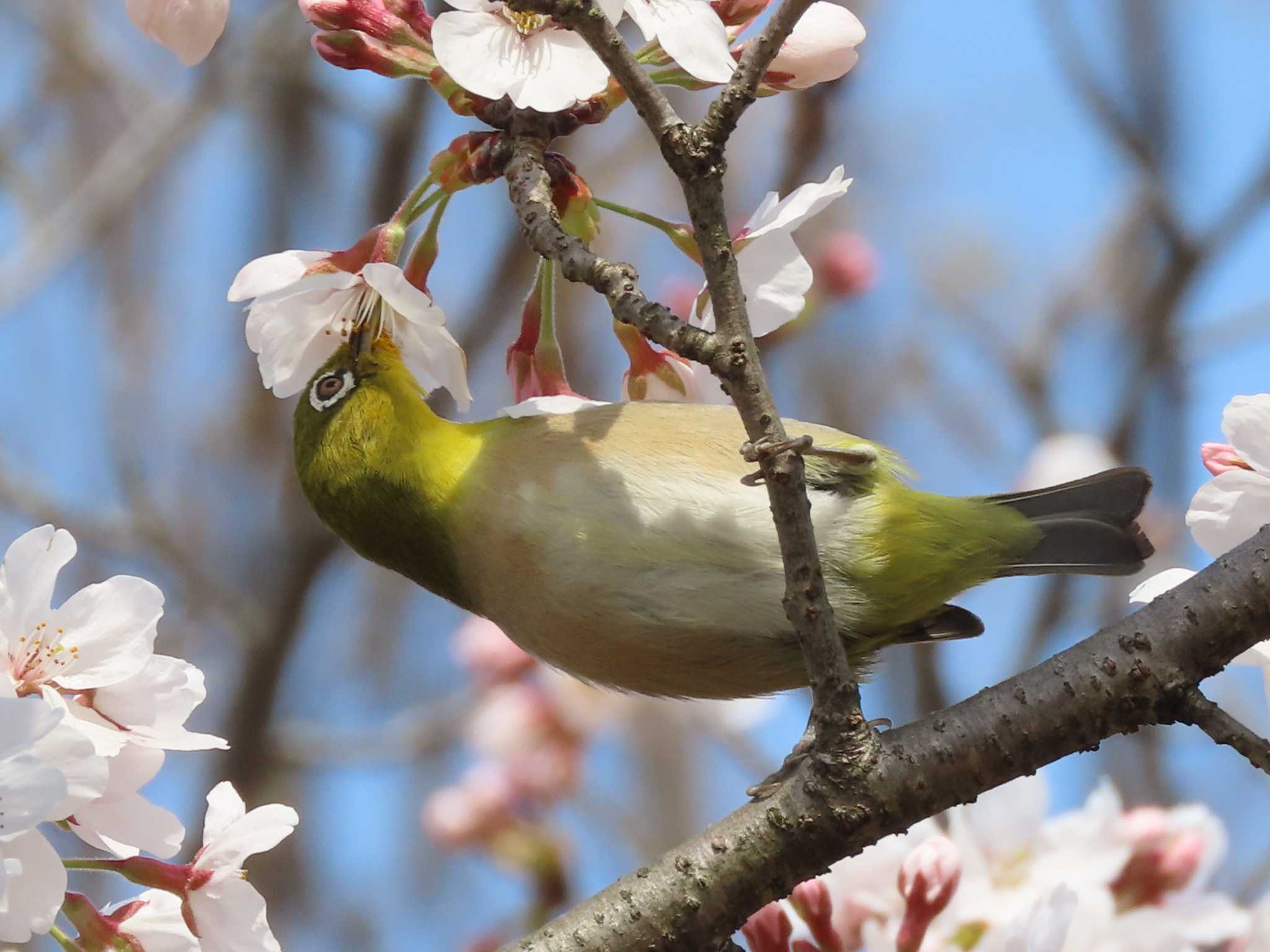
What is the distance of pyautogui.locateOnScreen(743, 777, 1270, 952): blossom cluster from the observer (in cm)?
216

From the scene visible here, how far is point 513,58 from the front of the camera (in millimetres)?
1635

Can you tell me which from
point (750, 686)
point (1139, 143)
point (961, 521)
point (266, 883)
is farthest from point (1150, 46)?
point (266, 883)

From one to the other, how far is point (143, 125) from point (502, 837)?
9.64 ft

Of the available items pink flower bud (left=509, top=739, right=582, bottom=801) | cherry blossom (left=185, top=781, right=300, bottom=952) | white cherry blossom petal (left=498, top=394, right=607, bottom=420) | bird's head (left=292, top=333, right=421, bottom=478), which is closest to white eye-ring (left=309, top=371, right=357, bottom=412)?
bird's head (left=292, top=333, right=421, bottom=478)

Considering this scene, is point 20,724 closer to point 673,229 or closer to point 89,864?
point 89,864

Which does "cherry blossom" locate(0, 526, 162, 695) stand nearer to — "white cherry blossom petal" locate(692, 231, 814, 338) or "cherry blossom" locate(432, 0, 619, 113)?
"cherry blossom" locate(432, 0, 619, 113)

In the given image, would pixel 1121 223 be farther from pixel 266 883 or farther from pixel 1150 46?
pixel 266 883

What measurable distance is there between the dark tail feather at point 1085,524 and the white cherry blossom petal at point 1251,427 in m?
0.44

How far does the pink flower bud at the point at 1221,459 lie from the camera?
1.86 meters

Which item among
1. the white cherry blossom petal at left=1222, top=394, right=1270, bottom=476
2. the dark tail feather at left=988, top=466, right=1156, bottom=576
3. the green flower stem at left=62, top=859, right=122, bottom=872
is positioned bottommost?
the green flower stem at left=62, top=859, right=122, bottom=872

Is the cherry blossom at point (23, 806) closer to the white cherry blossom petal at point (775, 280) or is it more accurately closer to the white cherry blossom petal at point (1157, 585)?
the white cherry blossom petal at point (775, 280)

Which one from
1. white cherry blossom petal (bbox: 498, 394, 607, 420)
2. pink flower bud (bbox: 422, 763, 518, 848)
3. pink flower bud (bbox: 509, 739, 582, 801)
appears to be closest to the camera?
white cherry blossom petal (bbox: 498, 394, 607, 420)

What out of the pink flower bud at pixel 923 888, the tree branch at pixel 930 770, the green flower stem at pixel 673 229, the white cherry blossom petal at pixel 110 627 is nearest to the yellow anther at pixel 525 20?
the green flower stem at pixel 673 229

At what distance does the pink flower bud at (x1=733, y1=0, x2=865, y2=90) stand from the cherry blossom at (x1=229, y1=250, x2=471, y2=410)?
548mm
